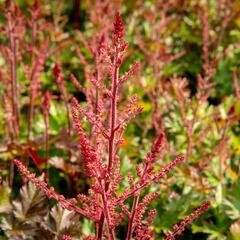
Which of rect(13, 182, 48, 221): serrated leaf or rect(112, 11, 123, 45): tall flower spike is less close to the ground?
rect(112, 11, 123, 45): tall flower spike

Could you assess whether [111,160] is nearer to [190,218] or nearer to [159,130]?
[190,218]

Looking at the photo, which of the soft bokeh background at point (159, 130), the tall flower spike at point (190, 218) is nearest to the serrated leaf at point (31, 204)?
the soft bokeh background at point (159, 130)

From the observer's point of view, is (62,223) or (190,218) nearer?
(190,218)

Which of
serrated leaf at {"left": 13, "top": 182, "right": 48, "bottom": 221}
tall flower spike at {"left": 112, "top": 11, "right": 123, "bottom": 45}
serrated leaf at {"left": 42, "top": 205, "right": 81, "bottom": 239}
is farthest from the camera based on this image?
serrated leaf at {"left": 13, "top": 182, "right": 48, "bottom": 221}

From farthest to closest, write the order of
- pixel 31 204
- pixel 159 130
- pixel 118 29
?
pixel 159 130
pixel 31 204
pixel 118 29

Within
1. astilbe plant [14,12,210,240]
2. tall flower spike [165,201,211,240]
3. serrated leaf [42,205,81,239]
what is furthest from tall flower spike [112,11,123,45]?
serrated leaf [42,205,81,239]

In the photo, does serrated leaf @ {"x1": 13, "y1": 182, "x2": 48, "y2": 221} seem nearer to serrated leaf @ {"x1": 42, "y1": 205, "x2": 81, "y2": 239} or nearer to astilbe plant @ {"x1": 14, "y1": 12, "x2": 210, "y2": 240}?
serrated leaf @ {"x1": 42, "y1": 205, "x2": 81, "y2": 239}

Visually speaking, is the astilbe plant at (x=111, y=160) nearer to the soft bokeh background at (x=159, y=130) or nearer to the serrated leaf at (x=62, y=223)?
the serrated leaf at (x=62, y=223)

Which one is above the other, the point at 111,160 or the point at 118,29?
the point at 118,29

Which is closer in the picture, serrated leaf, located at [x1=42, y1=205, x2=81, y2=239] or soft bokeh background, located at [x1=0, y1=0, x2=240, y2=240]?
serrated leaf, located at [x1=42, y1=205, x2=81, y2=239]

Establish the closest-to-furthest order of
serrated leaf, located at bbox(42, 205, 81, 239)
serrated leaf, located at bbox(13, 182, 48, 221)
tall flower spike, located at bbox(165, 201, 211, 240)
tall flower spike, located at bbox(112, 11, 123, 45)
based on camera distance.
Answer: tall flower spike, located at bbox(112, 11, 123, 45) < tall flower spike, located at bbox(165, 201, 211, 240) < serrated leaf, located at bbox(42, 205, 81, 239) < serrated leaf, located at bbox(13, 182, 48, 221)

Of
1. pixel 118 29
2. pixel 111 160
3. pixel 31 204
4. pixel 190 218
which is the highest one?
pixel 118 29

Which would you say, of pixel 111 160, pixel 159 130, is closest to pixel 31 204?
pixel 111 160

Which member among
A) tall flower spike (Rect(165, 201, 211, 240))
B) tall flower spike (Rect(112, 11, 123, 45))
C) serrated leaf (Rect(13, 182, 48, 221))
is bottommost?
tall flower spike (Rect(165, 201, 211, 240))
